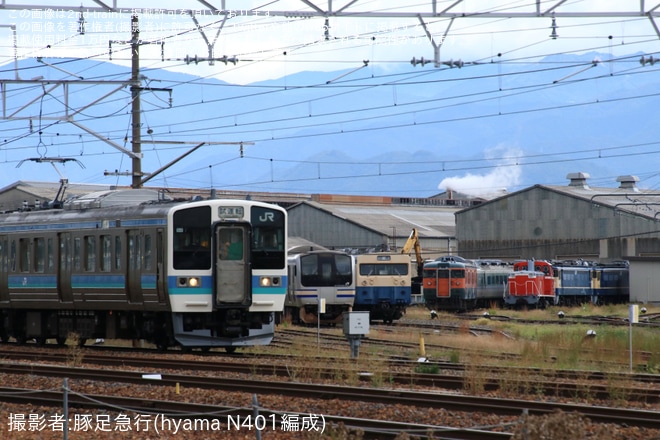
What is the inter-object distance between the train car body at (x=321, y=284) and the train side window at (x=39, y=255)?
41.4 feet

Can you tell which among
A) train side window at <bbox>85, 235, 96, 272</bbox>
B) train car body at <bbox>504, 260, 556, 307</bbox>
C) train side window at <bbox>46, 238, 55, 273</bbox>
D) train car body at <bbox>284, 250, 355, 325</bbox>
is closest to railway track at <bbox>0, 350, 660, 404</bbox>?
train side window at <bbox>85, 235, 96, 272</bbox>

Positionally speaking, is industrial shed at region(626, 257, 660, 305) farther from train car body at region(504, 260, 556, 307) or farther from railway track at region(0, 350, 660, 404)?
railway track at region(0, 350, 660, 404)

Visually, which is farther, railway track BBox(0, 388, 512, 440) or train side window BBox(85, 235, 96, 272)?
train side window BBox(85, 235, 96, 272)

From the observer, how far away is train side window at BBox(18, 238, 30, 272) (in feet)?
81.9

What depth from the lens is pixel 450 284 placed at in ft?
164

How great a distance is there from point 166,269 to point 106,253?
2.39m

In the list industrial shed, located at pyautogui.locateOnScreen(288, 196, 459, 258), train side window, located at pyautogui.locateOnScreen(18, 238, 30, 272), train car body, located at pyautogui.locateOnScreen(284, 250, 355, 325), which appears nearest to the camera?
train side window, located at pyautogui.locateOnScreen(18, 238, 30, 272)

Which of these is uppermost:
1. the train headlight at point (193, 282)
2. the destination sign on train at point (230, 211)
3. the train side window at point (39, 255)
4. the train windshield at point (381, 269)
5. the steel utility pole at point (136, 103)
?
the steel utility pole at point (136, 103)

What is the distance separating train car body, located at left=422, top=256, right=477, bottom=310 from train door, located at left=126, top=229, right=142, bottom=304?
30.0 m

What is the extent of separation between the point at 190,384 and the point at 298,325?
2149 centimetres

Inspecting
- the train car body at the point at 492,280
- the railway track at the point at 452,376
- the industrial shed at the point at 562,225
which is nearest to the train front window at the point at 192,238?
the railway track at the point at 452,376

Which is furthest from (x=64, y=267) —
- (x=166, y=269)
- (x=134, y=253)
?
(x=166, y=269)

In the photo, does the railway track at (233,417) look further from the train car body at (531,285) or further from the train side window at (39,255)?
the train car body at (531,285)

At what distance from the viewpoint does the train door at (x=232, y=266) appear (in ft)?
69.1
